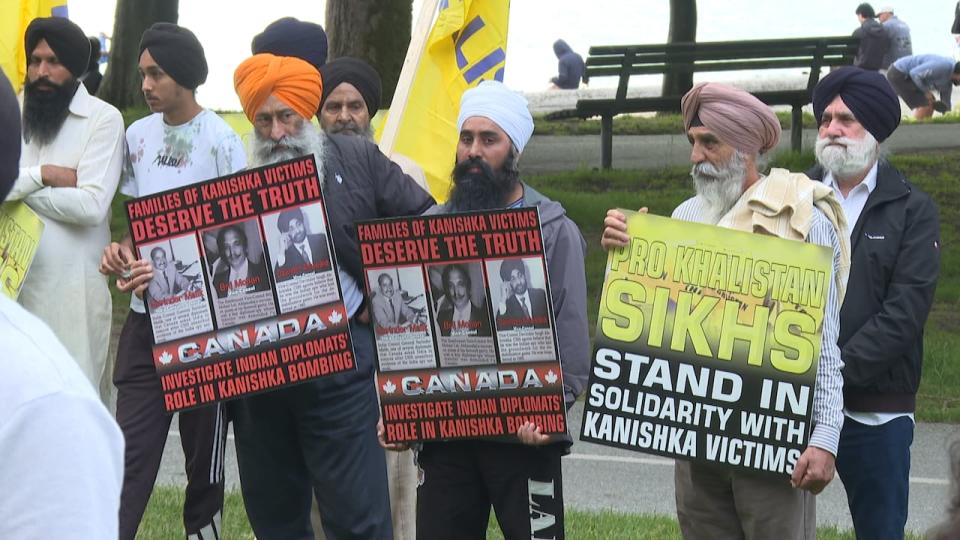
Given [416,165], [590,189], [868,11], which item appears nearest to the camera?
[416,165]

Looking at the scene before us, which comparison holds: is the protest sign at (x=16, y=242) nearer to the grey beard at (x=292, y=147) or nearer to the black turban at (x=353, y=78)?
the grey beard at (x=292, y=147)

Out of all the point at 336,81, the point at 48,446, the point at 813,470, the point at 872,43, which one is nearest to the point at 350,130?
the point at 336,81

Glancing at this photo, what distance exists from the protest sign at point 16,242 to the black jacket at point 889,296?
2891 millimetres

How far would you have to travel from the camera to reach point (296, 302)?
198 inches

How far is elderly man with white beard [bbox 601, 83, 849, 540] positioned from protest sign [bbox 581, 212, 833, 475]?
8cm

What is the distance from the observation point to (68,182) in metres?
5.95

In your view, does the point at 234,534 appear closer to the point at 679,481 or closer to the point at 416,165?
the point at 416,165

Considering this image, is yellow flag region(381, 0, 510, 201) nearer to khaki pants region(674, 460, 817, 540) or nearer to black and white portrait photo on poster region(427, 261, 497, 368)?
black and white portrait photo on poster region(427, 261, 497, 368)

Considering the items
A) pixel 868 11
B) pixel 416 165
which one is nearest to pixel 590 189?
pixel 416 165

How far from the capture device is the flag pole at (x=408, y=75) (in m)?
6.84

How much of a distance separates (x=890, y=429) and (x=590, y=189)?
1162 cm

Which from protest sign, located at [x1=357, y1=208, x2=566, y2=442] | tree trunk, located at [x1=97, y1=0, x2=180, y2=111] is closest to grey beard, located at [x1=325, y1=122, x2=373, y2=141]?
protest sign, located at [x1=357, y1=208, x2=566, y2=442]

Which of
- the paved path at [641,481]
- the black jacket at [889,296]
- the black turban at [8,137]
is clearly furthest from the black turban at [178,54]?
the black turban at [8,137]

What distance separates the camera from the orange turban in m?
5.32
